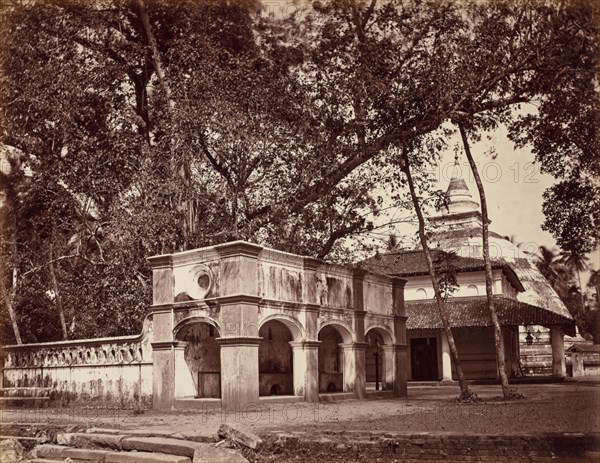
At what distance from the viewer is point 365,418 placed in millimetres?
12930

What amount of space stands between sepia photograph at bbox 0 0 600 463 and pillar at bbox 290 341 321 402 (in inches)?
1.9

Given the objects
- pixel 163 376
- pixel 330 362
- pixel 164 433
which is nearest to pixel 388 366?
pixel 330 362

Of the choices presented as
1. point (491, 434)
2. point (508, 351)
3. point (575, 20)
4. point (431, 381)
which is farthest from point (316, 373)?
point (508, 351)

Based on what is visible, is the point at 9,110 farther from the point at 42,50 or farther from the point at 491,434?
the point at 491,434

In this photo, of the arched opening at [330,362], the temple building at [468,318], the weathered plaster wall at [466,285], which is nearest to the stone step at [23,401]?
the arched opening at [330,362]

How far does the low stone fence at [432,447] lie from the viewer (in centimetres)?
819

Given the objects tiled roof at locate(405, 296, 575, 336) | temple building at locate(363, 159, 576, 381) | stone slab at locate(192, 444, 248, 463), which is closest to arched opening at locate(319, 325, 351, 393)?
temple building at locate(363, 159, 576, 381)

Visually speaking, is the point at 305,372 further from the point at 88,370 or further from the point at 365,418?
the point at 88,370

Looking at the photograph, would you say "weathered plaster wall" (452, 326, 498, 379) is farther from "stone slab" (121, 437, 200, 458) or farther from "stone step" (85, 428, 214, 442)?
"stone slab" (121, 437, 200, 458)

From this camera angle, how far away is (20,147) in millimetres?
21438

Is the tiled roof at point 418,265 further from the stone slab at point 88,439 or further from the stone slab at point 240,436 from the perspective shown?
the stone slab at point 240,436

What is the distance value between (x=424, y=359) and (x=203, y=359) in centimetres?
1738

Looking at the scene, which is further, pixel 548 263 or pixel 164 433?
pixel 548 263

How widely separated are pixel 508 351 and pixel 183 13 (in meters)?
22.2
